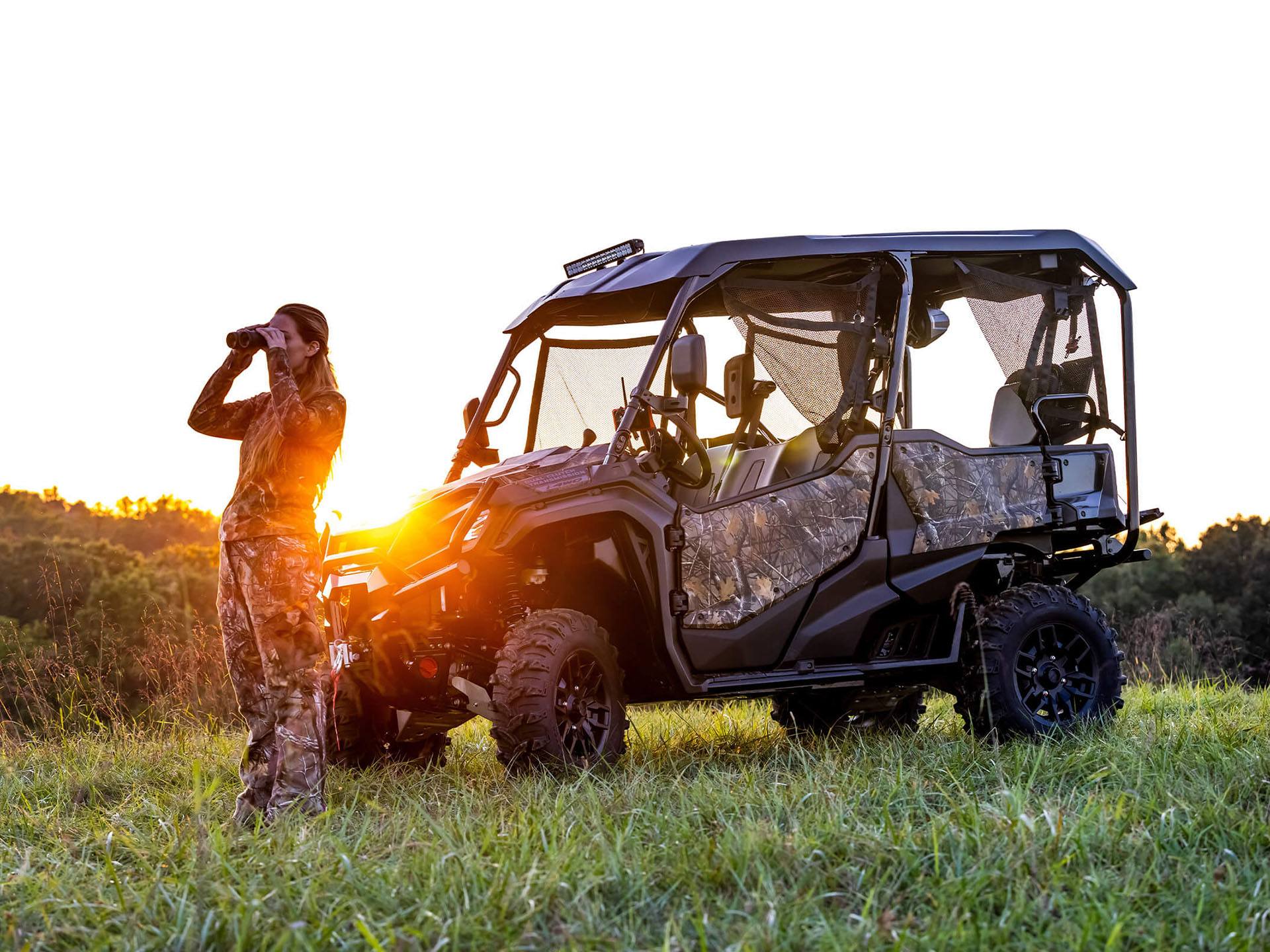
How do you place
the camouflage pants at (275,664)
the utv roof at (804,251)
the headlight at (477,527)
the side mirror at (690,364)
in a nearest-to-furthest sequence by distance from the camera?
1. the camouflage pants at (275,664)
2. the headlight at (477,527)
3. the side mirror at (690,364)
4. the utv roof at (804,251)

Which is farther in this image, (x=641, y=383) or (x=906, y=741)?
(x=906, y=741)

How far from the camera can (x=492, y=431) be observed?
281 inches

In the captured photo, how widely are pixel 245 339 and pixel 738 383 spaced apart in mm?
2831

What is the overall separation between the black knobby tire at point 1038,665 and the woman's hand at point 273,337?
370 cm

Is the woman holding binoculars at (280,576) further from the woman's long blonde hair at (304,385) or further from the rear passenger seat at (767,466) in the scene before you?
the rear passenger seat at (767,466)

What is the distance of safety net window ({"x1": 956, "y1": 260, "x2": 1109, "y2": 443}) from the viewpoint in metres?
7.34

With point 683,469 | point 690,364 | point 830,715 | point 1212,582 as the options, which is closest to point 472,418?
point 683,469

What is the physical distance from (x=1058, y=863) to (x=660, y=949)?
4.04ft

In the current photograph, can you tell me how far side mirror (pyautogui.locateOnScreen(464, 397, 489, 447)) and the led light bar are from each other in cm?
86

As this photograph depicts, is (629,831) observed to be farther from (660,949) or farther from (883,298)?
(883,298)

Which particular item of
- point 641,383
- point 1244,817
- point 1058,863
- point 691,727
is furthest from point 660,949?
point 691,727

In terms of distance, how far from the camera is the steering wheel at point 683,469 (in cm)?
599

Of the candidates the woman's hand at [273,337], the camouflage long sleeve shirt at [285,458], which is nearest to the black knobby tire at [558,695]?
the camouflage long sleeve shirt at [285,458]

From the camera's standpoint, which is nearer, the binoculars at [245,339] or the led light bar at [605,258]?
the binoculars at [245,339]
